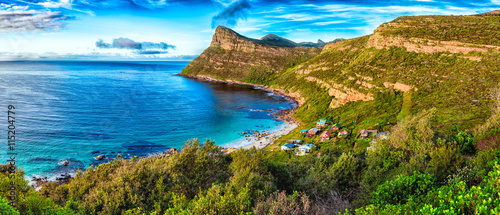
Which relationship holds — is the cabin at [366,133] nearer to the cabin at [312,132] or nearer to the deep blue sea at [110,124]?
the cabin at [312,132]

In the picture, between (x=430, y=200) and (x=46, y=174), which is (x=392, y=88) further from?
(x=46, y=174)

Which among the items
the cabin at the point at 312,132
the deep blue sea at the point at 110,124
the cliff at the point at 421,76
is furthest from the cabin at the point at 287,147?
the cliff at the point at 421,76

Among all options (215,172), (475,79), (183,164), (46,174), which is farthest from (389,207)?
(475,79)

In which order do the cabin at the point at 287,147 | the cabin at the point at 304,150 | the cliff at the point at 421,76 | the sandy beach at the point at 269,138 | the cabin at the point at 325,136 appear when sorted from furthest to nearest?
the sandy beach at the point at 269,138, the cabin at the point at 325,136, the cabin at the point at 287,147, the cliff at the point at 421,76, the cabin at the point at 304,150

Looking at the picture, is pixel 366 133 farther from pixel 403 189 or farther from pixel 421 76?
pixel 403 189

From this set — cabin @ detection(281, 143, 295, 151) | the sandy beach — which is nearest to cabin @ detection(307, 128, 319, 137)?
cabin @ detection(281, 143, 295, 151)

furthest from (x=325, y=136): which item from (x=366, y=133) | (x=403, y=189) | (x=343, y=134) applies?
(x=403, y=189)

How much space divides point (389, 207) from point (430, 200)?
13.6ft

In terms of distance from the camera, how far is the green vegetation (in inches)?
528

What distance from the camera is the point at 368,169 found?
2417 centimetres

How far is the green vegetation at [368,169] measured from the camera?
13.4m

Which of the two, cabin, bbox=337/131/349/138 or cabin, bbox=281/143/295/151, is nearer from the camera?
cabin, bbox=281/143/295/151

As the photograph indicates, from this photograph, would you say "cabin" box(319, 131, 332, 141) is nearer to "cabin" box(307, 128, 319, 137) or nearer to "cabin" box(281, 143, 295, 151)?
"cabin" box(307, 128, 319, 137)

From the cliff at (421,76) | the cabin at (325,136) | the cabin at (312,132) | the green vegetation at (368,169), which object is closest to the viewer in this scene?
the green vegetation at (368,169)
